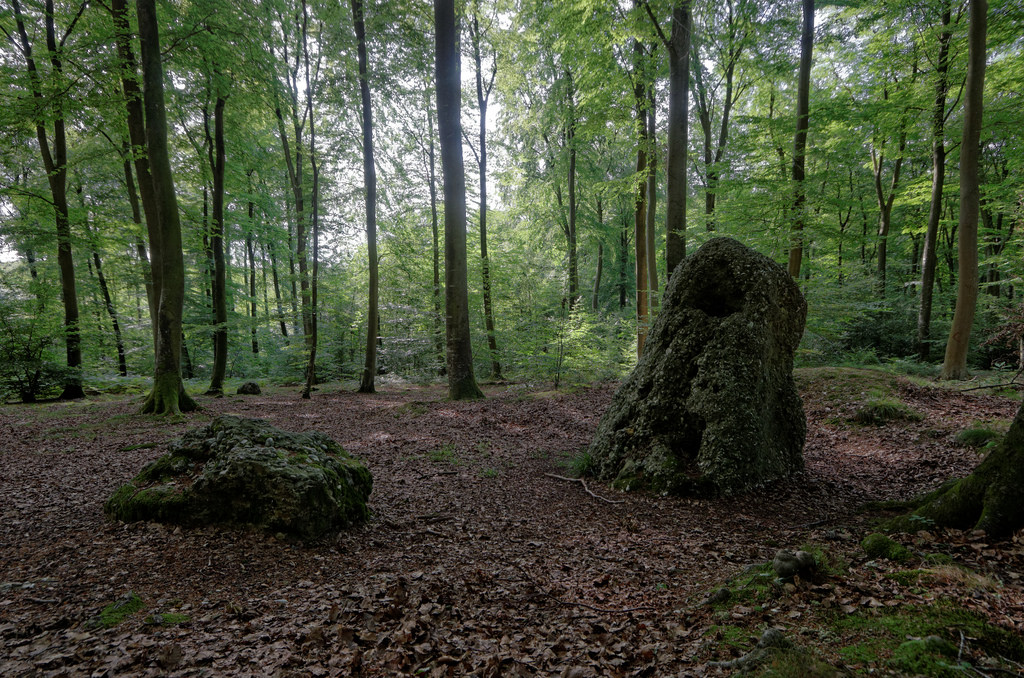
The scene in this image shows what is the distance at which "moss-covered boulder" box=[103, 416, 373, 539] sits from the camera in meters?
4.01

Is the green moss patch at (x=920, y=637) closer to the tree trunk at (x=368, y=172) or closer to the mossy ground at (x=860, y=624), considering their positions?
the mossy ground at (x=860, y=624)

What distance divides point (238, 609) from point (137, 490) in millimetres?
2296

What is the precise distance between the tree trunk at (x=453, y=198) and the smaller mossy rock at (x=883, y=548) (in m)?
8.89

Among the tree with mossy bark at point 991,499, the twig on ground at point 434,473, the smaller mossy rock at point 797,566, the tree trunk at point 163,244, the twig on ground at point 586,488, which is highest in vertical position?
the tree trunk at point 163,244

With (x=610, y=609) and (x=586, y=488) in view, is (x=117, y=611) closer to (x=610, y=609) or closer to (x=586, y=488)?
(x=610, y=609)

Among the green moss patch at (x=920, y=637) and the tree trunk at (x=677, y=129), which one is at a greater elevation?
the tree trunk at (x=677, y=129)

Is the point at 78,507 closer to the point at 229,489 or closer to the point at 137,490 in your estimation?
the point at 137,490

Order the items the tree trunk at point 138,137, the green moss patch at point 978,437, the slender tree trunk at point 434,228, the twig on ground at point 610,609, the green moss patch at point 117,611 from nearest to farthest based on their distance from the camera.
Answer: the green moss patch at point 117,611
the twig on ground at point 610,609
the green moss patch at point 978,437
the tree trunk at point 138,137
the slender tree trunk at point 434,228

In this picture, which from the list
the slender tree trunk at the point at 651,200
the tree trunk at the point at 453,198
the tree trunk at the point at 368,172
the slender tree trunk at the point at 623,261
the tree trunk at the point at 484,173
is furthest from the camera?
the slender tree trunk at the point at 623,261

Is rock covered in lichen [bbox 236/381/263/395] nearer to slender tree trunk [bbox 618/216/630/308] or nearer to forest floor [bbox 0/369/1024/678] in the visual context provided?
forest floor [bbox 0/369/1024/678]

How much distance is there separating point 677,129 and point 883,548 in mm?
8828

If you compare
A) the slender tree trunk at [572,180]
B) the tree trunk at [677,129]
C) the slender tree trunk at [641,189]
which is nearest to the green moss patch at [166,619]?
the tree trunk at [677,129]

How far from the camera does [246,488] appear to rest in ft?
13.4

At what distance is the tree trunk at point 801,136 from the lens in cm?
1135
